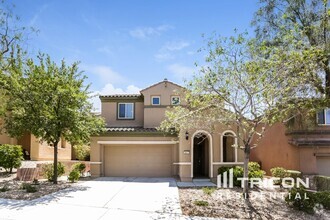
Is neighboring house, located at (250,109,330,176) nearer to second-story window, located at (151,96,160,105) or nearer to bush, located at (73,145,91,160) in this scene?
second-story window, located at (151,96,160,105)

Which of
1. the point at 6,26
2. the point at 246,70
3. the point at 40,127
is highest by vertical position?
the point at 6,26

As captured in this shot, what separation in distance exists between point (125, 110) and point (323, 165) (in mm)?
16556

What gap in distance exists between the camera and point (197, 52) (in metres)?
11.7

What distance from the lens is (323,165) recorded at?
68.1 feet

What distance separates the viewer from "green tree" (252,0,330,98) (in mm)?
11296

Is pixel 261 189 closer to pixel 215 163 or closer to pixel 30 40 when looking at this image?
pixel 215 163

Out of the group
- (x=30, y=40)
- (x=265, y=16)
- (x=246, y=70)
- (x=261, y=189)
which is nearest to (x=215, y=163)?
(x=261, y=189)

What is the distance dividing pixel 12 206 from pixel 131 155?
10.7 metres

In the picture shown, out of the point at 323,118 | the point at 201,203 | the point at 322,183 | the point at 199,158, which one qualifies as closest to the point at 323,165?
the point at 323,118

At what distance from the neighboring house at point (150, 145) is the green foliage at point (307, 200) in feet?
20.1

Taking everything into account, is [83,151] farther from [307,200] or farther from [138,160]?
[307,200]

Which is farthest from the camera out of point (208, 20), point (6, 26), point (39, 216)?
point (6, 26)

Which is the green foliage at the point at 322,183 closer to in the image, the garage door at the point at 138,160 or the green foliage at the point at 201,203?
the green foliage at the point at 201,203

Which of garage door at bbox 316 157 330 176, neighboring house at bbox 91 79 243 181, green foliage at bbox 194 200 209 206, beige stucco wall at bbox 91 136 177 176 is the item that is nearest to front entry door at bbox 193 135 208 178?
neighboring house at bbox 91 79 243 181
